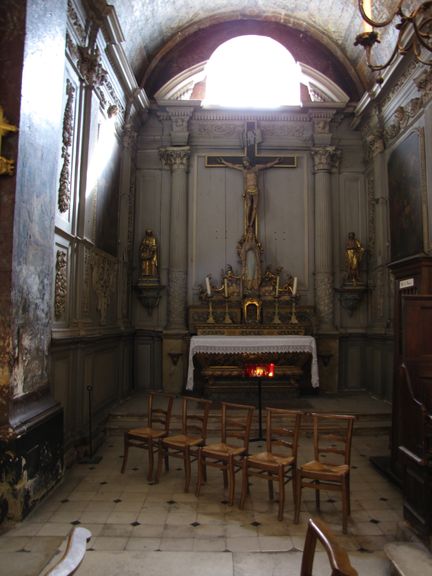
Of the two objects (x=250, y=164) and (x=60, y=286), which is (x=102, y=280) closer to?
(x=60, y=286)

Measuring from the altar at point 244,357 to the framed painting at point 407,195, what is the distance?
222cm

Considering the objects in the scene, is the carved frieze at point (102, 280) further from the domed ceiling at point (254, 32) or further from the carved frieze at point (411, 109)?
the carved frieze at point (411, 109)

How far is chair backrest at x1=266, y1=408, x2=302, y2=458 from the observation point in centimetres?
433

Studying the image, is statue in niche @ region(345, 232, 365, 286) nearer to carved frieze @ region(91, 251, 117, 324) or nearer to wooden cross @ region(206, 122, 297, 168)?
wooden cross @ region(206, 122, 297, 168)

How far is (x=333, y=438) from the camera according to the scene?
436cm

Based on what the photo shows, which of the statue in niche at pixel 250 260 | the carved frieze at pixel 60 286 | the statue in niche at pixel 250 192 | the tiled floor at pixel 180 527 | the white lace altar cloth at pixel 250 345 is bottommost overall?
the tiled floor at pixel 180 527

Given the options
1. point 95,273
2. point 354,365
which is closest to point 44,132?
point 95,273

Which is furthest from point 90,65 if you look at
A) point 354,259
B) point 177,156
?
point 354,259

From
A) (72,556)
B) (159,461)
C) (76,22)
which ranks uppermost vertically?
(76,22)

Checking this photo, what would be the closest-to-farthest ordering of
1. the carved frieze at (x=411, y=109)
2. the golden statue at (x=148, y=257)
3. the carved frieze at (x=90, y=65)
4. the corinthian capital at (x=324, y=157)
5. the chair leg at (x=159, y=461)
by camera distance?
the chair leg at (x=159, y=461), the carved frieze at (x=90, y=65), the carved frieze at (x=411, y=109), the golden statue at (x=148, y=257), the corinthian capital at (x=324, y=157)

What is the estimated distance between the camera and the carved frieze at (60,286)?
544 cm

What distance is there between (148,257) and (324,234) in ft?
11.4

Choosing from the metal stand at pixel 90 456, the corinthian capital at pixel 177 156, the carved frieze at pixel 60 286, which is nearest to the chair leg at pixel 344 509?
the metal stand at pixel 90 456

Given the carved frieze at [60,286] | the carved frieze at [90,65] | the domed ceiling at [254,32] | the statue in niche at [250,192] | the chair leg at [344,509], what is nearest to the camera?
the chair leg at [344,509]
